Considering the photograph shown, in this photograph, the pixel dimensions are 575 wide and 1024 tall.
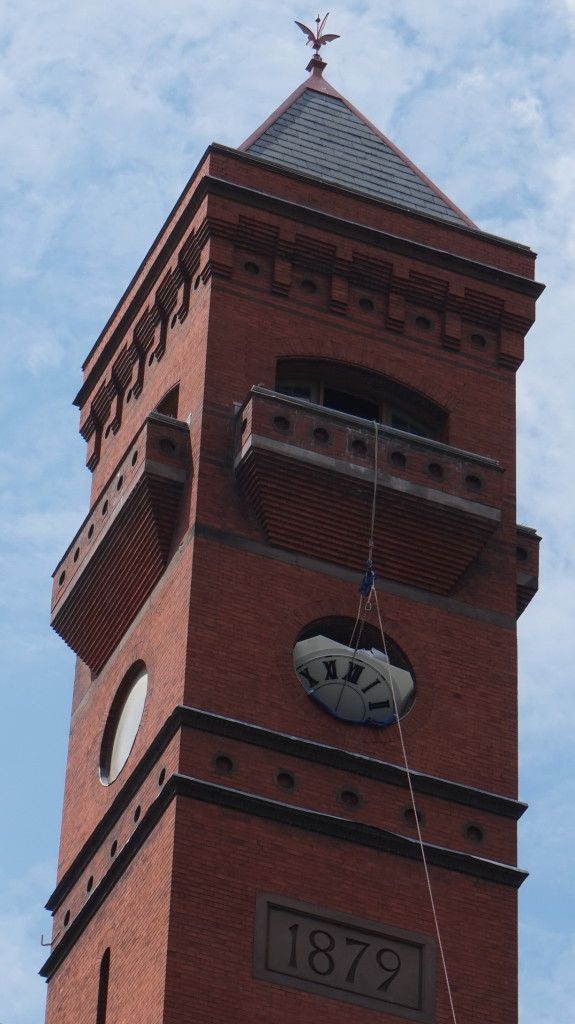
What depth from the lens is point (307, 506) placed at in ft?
133

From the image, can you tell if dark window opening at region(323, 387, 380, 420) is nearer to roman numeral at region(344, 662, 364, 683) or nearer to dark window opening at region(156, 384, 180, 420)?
dark window opening at region(156, 384, 180, 420)

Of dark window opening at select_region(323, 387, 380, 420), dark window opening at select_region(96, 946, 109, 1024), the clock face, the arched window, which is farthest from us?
dark window opening at select_region(323, 387, 380, 420)

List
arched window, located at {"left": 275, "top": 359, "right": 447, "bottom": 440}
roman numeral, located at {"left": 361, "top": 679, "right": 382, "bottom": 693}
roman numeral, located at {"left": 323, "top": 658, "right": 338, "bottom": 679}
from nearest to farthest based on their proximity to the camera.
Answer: roman numeral, located at {"left": 323, "top": 658, "right": 338, "bottom": 679} < roman numeral, located at {"left": 361, "top": 679, "right": 382, "bottom": 693} < arched window, located at {"left": 275, "top": 359, "right": 447, "bottom": 440}

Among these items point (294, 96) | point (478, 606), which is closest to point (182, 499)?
point (478, 606)

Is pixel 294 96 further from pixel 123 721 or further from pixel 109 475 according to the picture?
pixel 123 721

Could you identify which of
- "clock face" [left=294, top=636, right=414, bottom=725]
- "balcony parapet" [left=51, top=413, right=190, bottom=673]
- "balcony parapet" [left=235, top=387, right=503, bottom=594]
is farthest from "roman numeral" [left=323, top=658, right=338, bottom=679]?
"balcony parapet" [left=51, top=413, right=190, bottom=673]

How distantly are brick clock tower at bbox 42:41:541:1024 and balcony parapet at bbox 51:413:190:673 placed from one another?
0.04 m

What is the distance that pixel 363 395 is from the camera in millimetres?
43094

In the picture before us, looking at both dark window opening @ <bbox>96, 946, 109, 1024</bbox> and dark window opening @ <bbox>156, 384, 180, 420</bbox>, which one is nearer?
dark window opening @ <bbox>96, 946, 109, 1024</bbox>

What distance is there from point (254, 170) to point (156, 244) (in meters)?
2.14

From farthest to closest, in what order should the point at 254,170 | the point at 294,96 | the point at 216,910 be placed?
the point at 294,96 < the point at 254,170 < the point at 216,910

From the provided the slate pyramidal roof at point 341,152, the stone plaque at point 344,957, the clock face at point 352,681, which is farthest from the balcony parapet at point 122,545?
the stone plaque at point 344,957

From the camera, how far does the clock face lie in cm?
3934

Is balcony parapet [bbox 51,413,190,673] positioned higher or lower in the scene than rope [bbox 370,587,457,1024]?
higher
